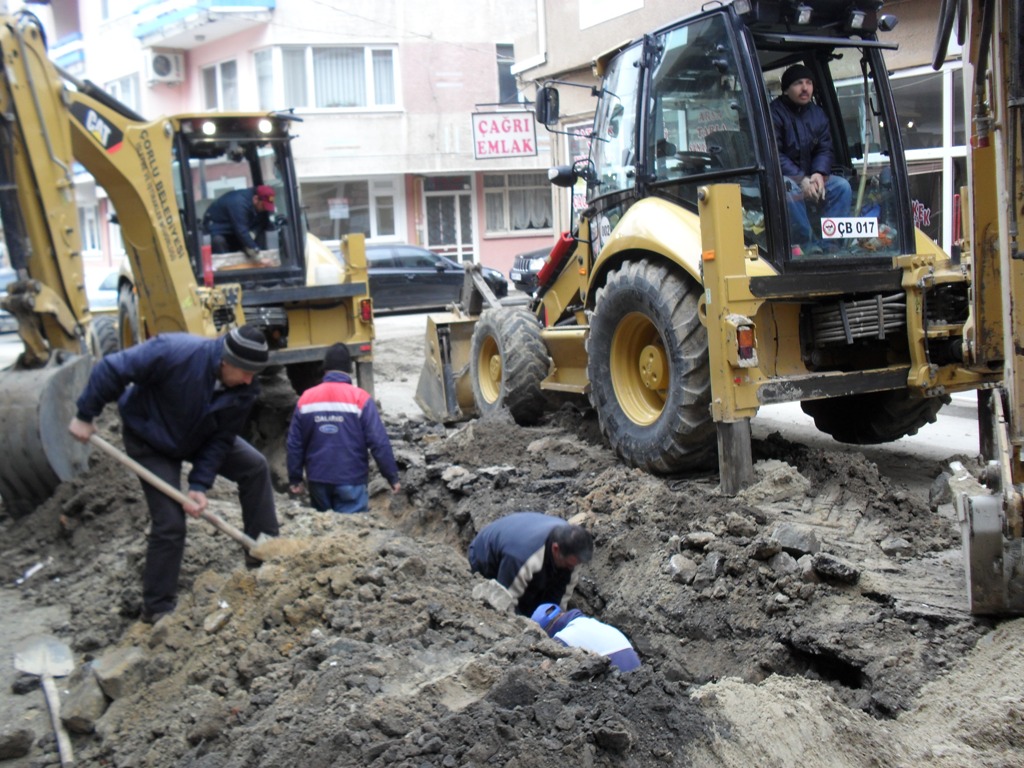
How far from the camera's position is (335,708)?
151 inches

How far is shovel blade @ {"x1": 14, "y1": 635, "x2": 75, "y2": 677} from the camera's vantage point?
5012mm

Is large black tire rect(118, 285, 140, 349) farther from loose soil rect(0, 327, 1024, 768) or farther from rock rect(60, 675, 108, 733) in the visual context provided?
rock rect(60, 675, 108, 733)

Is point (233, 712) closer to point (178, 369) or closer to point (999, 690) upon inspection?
point (178, 369)

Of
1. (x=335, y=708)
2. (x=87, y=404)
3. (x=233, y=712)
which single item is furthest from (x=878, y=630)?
(x=87, y=404)

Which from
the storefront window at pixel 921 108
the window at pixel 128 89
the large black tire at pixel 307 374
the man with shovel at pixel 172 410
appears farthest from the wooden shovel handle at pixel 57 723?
the window at pixel 128 89

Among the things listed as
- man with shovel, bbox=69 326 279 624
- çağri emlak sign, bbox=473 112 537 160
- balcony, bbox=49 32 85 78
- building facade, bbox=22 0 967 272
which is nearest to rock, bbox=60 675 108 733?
man with shovel, bbox=69 326 279 624

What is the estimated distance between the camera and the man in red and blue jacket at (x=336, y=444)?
274 inches

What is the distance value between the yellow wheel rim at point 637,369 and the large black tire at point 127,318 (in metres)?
5.42

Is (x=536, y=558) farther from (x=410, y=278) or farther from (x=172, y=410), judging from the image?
(x=410, y=278)

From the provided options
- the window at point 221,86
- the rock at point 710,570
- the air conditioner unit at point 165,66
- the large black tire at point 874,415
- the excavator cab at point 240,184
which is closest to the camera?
the rock at point 710,570

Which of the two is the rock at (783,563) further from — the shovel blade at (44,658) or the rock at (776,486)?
the shovel blade at (44,658)

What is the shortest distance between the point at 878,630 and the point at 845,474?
1.72 metres

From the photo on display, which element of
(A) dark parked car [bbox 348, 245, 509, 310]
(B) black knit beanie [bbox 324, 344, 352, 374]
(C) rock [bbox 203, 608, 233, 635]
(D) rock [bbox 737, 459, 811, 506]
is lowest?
(C) rock [bbox 203, 608, 233, 635]

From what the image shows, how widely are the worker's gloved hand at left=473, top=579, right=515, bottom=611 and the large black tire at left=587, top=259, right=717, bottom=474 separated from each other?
5.41 ft
